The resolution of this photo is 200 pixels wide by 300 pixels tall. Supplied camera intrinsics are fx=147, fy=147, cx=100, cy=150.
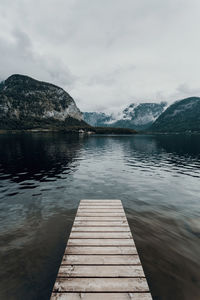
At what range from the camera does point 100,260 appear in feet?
23.8

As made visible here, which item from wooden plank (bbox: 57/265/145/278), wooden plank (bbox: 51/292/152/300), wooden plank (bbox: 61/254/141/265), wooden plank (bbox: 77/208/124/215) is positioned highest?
wooden plank (bbox: 51/292/152/300)

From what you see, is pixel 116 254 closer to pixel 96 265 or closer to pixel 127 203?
pixel 96 265

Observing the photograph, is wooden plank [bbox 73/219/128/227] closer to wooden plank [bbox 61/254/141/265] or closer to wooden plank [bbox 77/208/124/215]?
wooden plank [bbox 77/208/124/215]

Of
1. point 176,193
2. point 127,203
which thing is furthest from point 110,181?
point 176,193

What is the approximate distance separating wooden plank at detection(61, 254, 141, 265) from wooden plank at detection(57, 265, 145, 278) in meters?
0.23

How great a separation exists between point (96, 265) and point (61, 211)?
9.76 m

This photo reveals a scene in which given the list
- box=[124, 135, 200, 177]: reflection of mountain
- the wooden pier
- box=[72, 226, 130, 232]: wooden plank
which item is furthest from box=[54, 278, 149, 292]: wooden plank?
box=[124, 135, 200, 177]: reflection of mountain

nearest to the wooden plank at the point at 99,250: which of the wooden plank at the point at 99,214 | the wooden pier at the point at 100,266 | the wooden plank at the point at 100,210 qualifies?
the wooden pier at the point at 100,266

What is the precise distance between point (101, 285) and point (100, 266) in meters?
0.90

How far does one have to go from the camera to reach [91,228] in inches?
391

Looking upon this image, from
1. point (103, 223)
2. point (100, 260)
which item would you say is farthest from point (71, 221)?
point (100, 260)

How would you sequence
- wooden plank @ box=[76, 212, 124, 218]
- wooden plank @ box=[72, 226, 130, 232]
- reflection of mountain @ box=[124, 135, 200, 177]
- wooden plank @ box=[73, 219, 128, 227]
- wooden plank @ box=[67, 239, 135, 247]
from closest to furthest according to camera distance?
wooden plank @ box=[67, 239, 135, 247], wooden plank @ box=[72, 226, 130, 232], wooden plank @ box=[73, 219, 128, 227], wooden plank @ box=[76, 212, 124, 218], reflection of mountain @ box=[124, 135, 200, 177]

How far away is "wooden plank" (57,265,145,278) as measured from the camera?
21.0 ft

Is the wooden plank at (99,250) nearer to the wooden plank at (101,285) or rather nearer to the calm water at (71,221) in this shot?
the wooden plank at (101,285)
